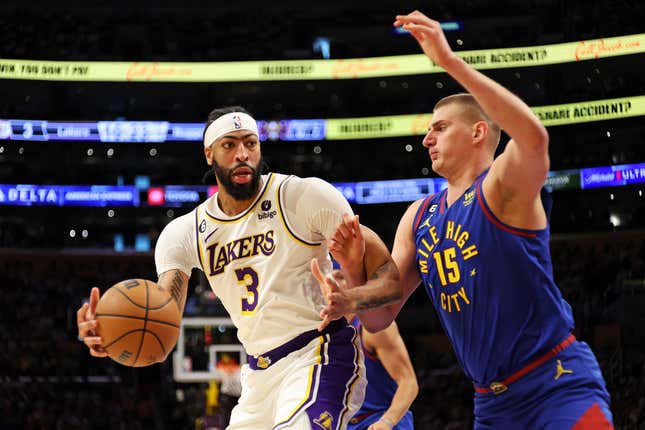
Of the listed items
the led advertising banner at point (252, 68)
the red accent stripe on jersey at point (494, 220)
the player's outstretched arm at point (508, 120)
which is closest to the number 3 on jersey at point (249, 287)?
the red accent stripe on jersey at point (494, 220)

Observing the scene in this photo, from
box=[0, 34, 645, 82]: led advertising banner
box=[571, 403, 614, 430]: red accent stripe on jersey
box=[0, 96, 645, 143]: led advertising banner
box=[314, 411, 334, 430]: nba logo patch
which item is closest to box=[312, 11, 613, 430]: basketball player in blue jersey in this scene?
box=[571, 403, 614, 430]: red accent stripe on jersey

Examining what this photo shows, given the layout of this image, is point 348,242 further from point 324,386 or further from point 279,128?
point 279,128

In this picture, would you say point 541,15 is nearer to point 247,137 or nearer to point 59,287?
point 59,287

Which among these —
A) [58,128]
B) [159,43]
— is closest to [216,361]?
[58,128]

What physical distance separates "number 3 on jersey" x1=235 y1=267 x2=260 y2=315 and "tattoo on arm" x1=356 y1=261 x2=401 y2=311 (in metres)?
0.71

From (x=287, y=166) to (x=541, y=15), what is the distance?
10431mm

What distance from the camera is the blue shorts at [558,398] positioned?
390cm

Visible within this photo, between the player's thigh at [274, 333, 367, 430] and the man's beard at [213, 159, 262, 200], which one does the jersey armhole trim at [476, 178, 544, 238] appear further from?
the man's beard at [213, 159, 262, 200]

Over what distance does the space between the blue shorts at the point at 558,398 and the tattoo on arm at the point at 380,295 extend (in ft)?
2.45

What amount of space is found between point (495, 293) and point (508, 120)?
890 mm

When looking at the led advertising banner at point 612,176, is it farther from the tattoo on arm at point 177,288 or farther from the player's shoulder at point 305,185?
the tattoo on arm at point 177,288

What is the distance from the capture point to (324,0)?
31.6 metres

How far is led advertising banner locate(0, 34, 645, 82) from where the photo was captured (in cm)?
2586

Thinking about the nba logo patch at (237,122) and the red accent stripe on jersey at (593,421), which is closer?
the red accent stripe on jersey at (593,421)
